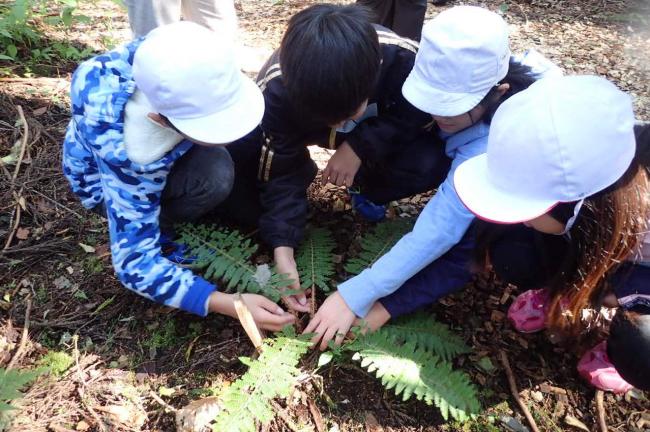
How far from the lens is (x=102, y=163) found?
7.16 ft

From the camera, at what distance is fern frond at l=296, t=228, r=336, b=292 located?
8.46ft

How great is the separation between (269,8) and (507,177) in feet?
16.5

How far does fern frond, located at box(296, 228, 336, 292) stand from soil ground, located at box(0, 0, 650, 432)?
171mm

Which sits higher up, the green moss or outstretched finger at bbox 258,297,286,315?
outstretched finger at bbox 258,297,286,315

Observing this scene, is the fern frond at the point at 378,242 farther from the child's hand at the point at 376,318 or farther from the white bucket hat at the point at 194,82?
the white bucket hat at the point at 194,82

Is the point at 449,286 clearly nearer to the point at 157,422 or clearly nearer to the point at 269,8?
the point at 157,422

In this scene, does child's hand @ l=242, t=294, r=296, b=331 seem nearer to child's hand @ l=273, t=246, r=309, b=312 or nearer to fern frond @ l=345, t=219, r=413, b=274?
child's hand @ l=273, t=246, r=309, b=312

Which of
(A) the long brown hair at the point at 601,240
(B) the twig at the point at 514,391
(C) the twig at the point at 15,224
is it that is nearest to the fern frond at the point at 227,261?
(C) the twig at the point at 15,224

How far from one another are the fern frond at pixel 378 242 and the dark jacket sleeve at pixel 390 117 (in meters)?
0.38

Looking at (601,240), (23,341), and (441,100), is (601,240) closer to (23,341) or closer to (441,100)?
(441,100)

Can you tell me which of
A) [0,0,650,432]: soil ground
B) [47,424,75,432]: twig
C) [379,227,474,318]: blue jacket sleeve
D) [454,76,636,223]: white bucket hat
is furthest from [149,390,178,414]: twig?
[454,76,636,223]: white bucket hat

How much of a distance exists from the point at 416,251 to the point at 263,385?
2.95 ft

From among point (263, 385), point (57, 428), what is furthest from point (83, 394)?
point (263, 385)

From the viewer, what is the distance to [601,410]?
2311 mm
